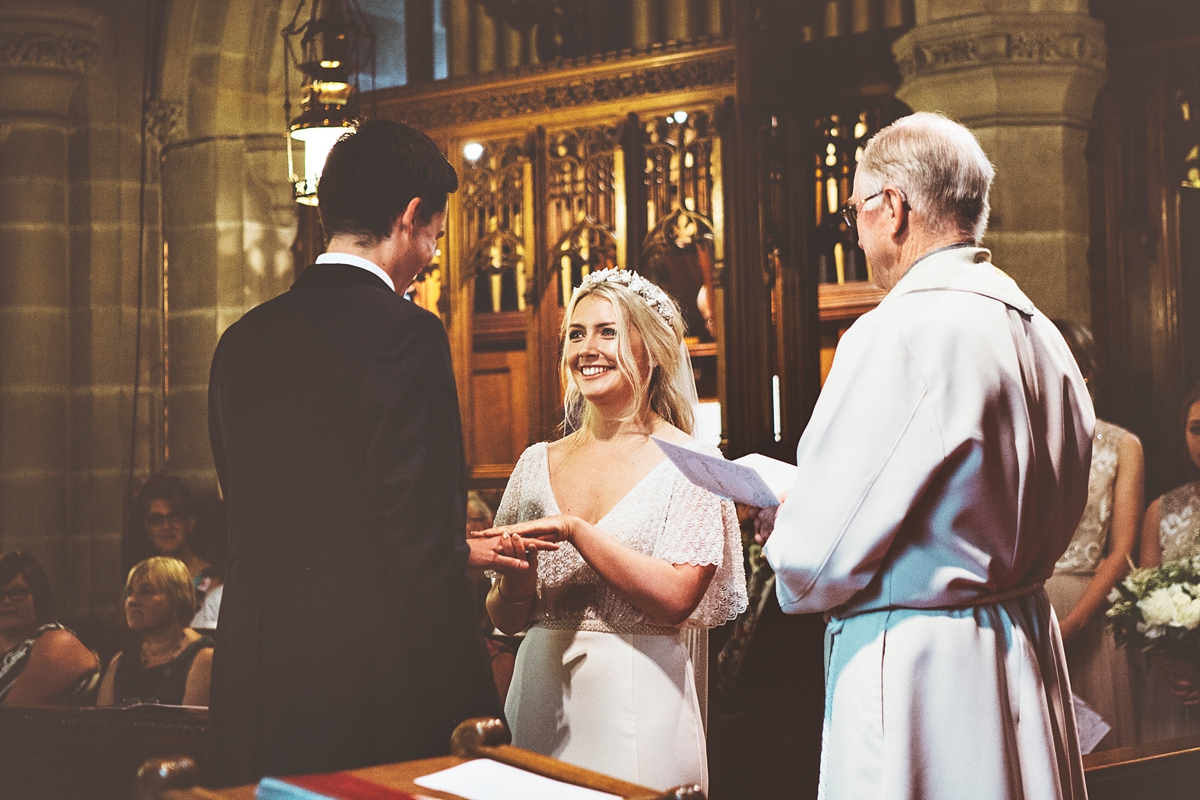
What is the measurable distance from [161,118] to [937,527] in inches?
224

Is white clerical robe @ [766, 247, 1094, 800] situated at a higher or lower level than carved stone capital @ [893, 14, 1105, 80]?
lower

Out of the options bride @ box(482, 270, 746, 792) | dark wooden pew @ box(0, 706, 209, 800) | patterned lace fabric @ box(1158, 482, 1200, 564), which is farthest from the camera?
patterned lace fabric @ box(1158, 482, 1200, 564)

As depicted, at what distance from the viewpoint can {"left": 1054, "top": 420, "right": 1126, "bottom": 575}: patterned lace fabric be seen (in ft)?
14.7

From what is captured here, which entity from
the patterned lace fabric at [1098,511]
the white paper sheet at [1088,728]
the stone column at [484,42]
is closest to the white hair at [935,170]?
the white paper sheet at [1088,728]

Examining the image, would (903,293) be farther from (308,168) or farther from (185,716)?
(308,168)

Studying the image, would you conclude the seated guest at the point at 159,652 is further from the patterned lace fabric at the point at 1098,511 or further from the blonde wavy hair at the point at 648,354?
the patterned lace fabric at the point at 1098,511

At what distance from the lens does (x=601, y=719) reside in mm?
2471

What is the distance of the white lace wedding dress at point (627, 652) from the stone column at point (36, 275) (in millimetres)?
4523

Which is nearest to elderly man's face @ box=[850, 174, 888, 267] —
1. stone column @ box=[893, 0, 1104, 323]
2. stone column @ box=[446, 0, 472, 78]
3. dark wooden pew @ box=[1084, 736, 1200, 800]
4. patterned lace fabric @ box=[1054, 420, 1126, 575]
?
dark wooden pew @ box=[1084, 736, 1200, 800]

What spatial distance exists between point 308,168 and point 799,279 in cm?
239

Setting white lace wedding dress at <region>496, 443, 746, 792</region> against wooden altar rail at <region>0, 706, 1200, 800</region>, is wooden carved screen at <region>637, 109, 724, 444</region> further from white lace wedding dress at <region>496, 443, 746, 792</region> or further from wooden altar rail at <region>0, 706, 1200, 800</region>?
white lace wedding dress at <region>496, 443, 746, 792</region>

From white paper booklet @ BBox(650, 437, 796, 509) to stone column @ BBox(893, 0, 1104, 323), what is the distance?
3376 millimetres

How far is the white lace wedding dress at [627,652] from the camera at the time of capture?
8.08 feet

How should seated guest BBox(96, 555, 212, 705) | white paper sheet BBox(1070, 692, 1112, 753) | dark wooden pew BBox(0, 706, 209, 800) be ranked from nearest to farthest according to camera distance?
dark wooden pew BBox(0, 706, 209, 800) → white paper sheet BBox(1070, 692, 1112, 753) → seated guest BBox(96, 555, 212, 705)
